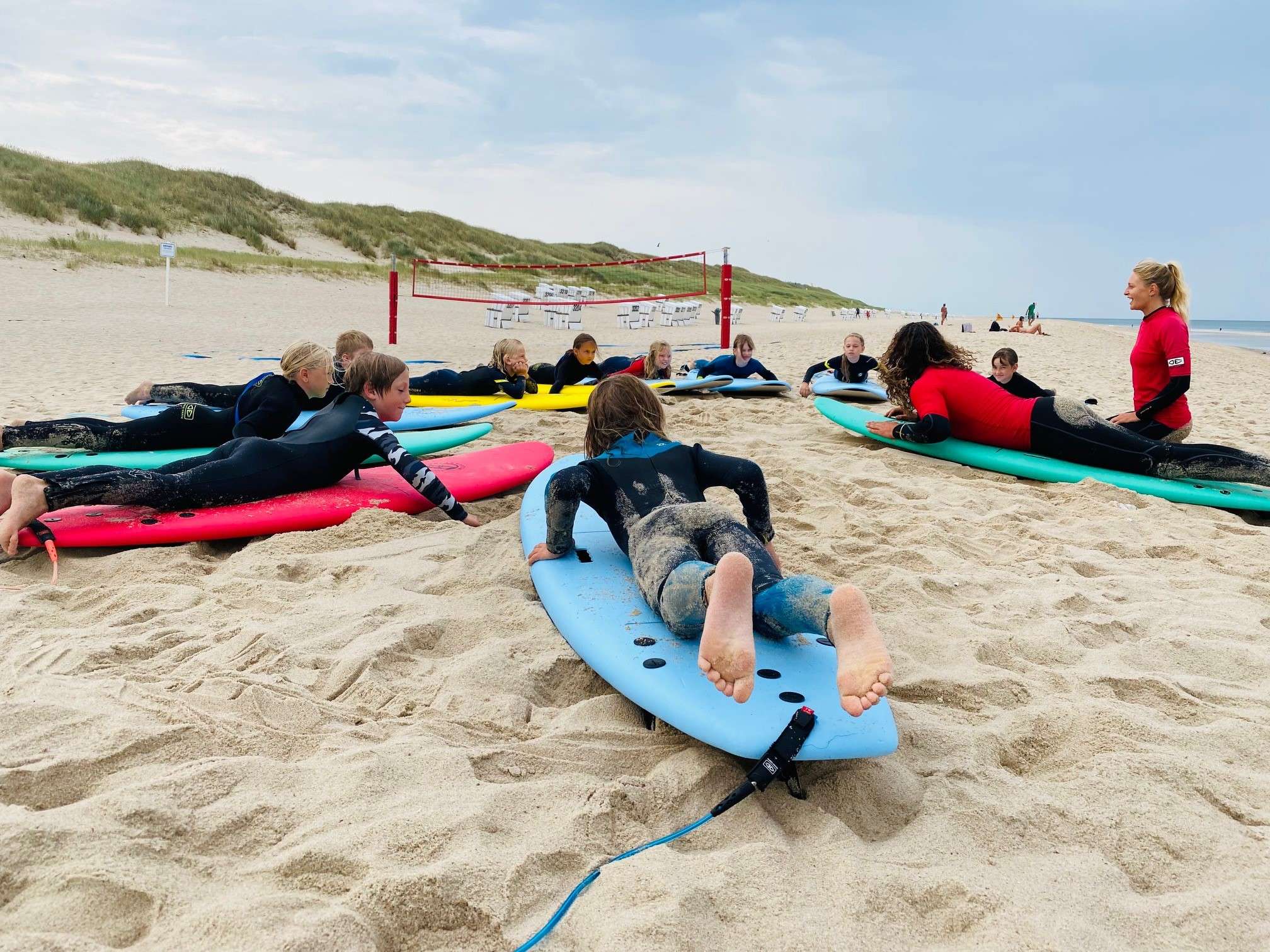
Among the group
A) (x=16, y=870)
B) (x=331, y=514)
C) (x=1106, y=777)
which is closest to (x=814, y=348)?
(x=331, y=514)

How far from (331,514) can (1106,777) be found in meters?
3.15

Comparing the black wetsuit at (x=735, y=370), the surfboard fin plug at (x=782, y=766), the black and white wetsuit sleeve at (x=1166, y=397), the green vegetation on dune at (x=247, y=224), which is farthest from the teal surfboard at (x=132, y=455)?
the green vegetation on dune at (x=247, y=224)

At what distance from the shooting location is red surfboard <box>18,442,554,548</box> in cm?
363

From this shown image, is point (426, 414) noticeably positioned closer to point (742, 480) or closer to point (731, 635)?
point (742, 480)

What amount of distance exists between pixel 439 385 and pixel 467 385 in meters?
0.24

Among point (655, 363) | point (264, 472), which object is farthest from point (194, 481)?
point (655, 363)

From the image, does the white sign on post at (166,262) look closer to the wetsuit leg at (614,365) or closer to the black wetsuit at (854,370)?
the wetsuit leg at (614,365)

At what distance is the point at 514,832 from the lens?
1.83 m

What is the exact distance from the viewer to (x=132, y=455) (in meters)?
5.03

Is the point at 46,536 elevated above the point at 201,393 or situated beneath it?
situated beneath

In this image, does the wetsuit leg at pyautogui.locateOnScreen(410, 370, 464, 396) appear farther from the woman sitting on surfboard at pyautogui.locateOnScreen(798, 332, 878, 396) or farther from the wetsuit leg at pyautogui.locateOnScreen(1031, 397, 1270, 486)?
the wetsuit leg at pyautogui.locateOnScreen(1031, 397, 1270, 486)

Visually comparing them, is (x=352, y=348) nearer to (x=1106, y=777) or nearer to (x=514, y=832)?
(x=514, y=832)

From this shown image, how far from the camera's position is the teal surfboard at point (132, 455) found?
475 centimetres

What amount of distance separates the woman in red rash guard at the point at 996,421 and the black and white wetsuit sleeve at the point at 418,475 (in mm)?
2853
